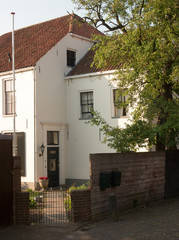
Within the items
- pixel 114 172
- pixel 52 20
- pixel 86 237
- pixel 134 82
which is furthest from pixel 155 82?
pixel 52 20

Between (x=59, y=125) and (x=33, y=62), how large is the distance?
397 cm

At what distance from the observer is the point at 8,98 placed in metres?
23.1

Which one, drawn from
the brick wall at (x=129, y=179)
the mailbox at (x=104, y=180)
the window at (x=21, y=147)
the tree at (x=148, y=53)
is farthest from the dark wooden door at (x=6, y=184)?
the window at (x=21, y=147)

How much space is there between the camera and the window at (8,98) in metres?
22.9

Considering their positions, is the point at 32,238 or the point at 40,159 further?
the point at 40,159

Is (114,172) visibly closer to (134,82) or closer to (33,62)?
(134,82)

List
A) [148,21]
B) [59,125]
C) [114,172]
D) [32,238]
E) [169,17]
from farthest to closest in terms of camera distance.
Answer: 1. [59,125]
2. [169,17]
3. [148,21]
4. [114,172]
5. [32,238]

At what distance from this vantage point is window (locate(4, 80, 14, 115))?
22.9m

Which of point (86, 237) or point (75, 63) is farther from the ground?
point (75, 63)

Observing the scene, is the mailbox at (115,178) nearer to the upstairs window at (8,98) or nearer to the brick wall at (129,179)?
the brick wall at (129,179)

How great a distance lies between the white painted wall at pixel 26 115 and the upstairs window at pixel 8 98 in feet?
1.15

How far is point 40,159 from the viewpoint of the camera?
845 inches

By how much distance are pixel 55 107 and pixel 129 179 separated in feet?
35.2

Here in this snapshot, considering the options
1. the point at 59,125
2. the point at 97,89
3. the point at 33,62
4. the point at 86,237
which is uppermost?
the point at 33,62
